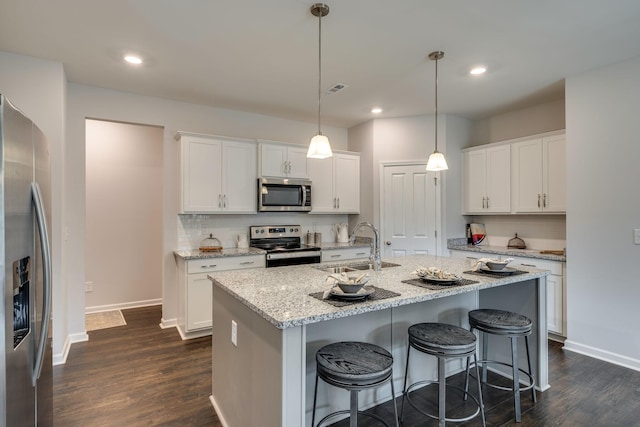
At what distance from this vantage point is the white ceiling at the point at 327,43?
2277 mm

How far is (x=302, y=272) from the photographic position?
253cm

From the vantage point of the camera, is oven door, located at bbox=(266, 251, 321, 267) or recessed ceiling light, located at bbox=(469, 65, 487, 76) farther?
oven door, located at bbox=(266, 251, 321, 267)

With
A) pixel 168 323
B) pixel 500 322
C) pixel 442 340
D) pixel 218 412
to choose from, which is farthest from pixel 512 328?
pixel 168 323

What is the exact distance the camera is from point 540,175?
155 inches

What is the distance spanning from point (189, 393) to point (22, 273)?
1670 mm

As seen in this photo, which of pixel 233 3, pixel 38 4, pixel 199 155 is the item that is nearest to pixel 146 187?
pixel 199 155

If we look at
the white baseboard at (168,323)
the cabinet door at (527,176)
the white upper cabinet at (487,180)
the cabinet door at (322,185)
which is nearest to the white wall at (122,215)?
the white baseboard at (168,323)

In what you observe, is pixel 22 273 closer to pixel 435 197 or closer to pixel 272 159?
pixel 272 159

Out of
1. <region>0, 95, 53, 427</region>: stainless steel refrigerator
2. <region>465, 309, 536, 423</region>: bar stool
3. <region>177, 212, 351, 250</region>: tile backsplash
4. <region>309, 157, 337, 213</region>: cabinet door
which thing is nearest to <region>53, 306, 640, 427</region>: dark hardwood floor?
<region>465, 309, 536, 423</region>: bar stool

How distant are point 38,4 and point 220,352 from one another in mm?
2579

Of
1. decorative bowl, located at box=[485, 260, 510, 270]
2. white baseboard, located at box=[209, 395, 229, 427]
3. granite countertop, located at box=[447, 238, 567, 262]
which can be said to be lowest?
white baseboard, located at box=[209, 395, 229, 427]

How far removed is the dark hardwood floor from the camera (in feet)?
7.29

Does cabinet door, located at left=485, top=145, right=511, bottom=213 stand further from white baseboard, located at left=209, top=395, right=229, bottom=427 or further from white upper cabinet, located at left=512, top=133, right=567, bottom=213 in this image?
white baseboard, located at left=209, top=395, right=229, bottom=427

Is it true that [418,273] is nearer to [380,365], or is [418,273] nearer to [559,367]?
[380,365]
